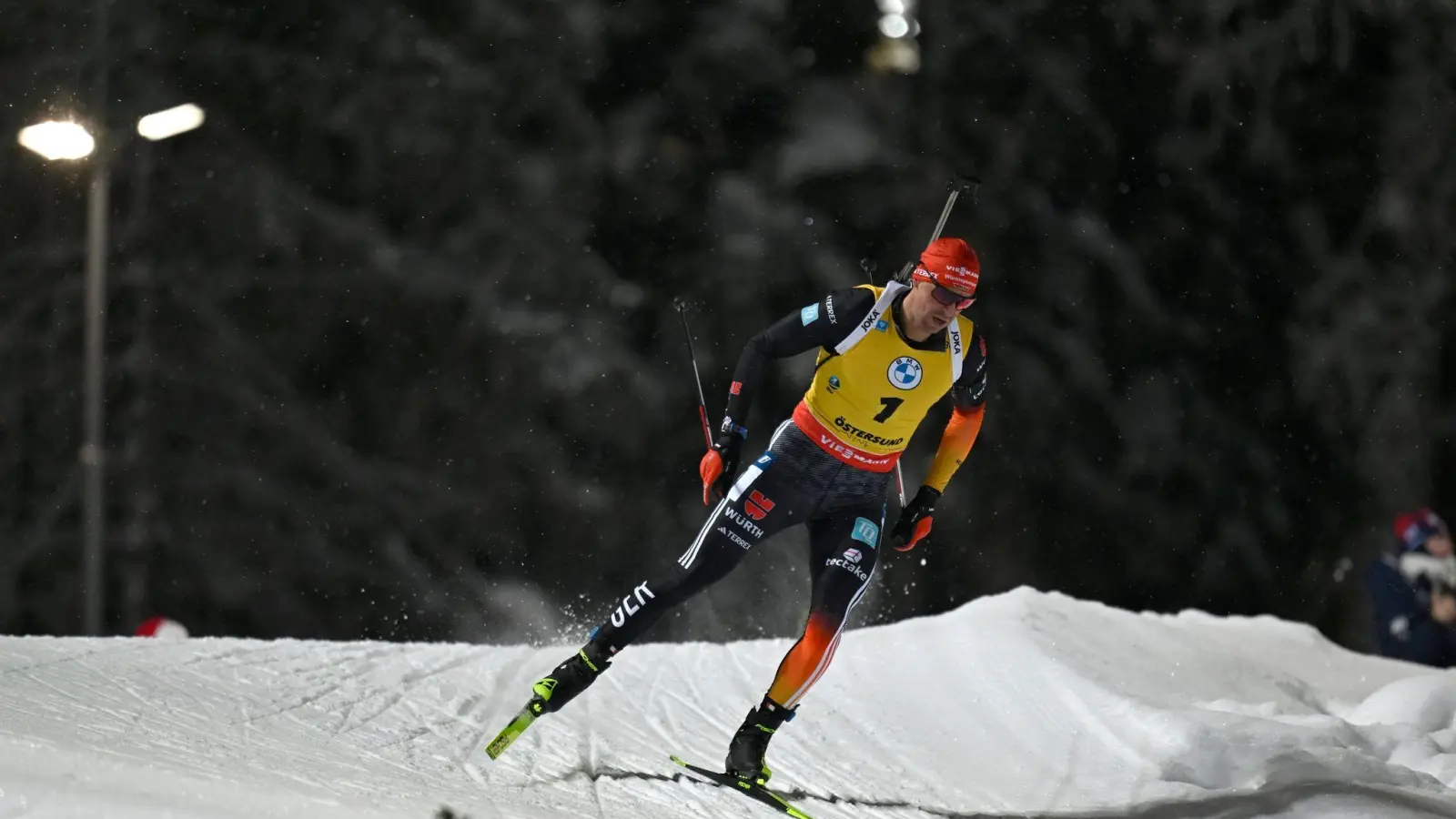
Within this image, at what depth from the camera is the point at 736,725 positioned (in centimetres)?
479

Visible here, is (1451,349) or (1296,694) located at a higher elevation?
(1451,349)

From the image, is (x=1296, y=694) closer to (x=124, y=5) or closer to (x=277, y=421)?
(x=277, y=421)

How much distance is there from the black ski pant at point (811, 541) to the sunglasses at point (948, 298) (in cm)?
55

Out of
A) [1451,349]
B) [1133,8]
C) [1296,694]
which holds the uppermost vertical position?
[1133,8]

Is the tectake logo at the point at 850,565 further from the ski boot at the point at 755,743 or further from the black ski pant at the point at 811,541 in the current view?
the ski boot at the point at 755,743

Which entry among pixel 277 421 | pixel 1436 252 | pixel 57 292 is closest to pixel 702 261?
pixel 277 421

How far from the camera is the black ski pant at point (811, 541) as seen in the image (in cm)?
352

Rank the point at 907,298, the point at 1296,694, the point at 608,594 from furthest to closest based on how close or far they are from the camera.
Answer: the point at 608,594
the point at 1296,694
the point at 907,298

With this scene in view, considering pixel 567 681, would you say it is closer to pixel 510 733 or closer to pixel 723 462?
pixel 510 733

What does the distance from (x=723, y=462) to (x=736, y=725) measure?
5.05 ft

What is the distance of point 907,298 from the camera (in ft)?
12.0

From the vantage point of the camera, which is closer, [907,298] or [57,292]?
[907,298]

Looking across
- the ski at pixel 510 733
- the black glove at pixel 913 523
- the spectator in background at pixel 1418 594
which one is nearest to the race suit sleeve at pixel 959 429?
the black glove at pixel 913 523

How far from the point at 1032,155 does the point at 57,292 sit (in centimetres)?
810
